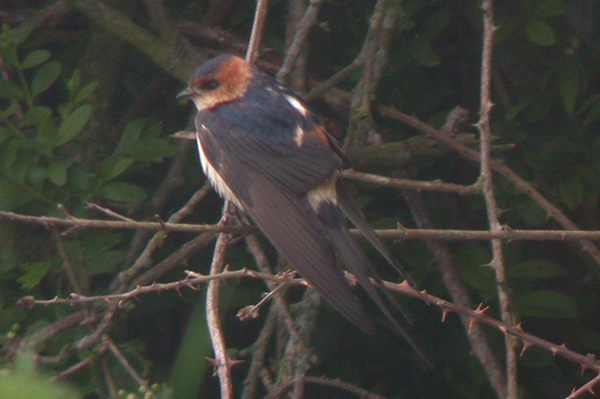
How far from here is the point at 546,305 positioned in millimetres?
1957

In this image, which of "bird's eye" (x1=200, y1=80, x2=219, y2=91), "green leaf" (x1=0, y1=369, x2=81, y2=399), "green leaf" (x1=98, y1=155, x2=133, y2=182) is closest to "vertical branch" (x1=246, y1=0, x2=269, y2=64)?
"bird's eye" (x1=200, y1=80, x2=219, y2=91)

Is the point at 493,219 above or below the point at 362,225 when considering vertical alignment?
above

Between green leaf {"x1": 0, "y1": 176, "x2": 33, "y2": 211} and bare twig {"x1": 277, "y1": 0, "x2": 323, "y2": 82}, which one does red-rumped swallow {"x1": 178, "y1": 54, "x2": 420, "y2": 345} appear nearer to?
bare twig {"x1": 277, "y1": 0, "x2": 323, "y2": 82}

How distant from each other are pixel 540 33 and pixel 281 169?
0.77 m

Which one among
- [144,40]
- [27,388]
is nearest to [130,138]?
[144,40]

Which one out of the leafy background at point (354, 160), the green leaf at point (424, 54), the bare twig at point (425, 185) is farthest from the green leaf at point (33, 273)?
the green leaf at point (424, 54)

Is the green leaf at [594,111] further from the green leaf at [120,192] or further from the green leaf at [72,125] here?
the green leaf at [72,125]

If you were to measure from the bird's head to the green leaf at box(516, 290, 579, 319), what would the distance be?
0.94m

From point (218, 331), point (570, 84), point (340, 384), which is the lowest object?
point (340, 384)

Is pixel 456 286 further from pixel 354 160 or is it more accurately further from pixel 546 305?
pixel 354 160

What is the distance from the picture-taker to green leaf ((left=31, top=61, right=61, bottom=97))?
1860mm

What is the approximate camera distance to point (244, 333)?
87.0 inches

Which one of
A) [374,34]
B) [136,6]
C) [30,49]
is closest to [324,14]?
[374,34]

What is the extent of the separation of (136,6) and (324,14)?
58 cm
